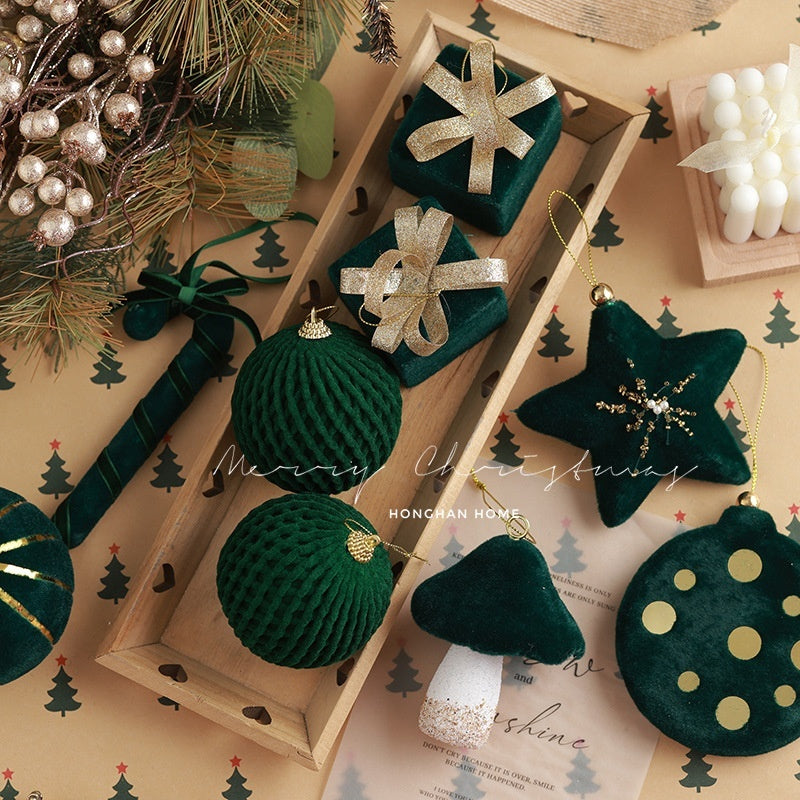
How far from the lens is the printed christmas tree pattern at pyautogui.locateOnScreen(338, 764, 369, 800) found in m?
1.05

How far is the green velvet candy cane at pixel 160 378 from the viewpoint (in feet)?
3.47

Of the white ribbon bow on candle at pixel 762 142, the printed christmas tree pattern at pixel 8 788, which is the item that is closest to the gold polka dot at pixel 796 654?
the white ribbon bow on candle at pixel 762 142

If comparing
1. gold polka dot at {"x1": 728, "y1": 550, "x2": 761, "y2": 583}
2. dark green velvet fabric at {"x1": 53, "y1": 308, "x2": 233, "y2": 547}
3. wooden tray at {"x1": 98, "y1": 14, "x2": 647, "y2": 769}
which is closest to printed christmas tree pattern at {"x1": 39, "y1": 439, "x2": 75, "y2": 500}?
dark green velvet fabric at {"x1": 53, "y1": 308, "x2": 233, "y2": 547}

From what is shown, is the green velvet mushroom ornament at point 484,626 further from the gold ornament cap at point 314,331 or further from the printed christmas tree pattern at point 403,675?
the gold ornament cap at point 314,331

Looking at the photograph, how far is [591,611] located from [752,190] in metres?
0.52

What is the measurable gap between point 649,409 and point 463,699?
0.38m

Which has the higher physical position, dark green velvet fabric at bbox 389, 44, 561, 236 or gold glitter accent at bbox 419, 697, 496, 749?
dark green velvet fabric at bbox 389, 44, 561, 236

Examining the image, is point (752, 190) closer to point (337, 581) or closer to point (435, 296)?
point (435, 296)

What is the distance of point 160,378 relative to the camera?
1.08m

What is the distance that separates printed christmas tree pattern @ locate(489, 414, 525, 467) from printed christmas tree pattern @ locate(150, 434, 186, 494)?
39cm

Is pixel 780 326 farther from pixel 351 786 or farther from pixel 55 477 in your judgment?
pixel 55 477

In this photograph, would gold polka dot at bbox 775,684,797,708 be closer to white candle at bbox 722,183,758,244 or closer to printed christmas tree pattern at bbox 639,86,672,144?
white candle at bbox 722,183,758,244

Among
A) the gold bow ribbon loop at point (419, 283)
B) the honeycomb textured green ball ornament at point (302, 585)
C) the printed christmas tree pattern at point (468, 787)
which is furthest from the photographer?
the printed christmas tree pattern at point (468, 787)

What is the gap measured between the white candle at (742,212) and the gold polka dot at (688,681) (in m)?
0.51
